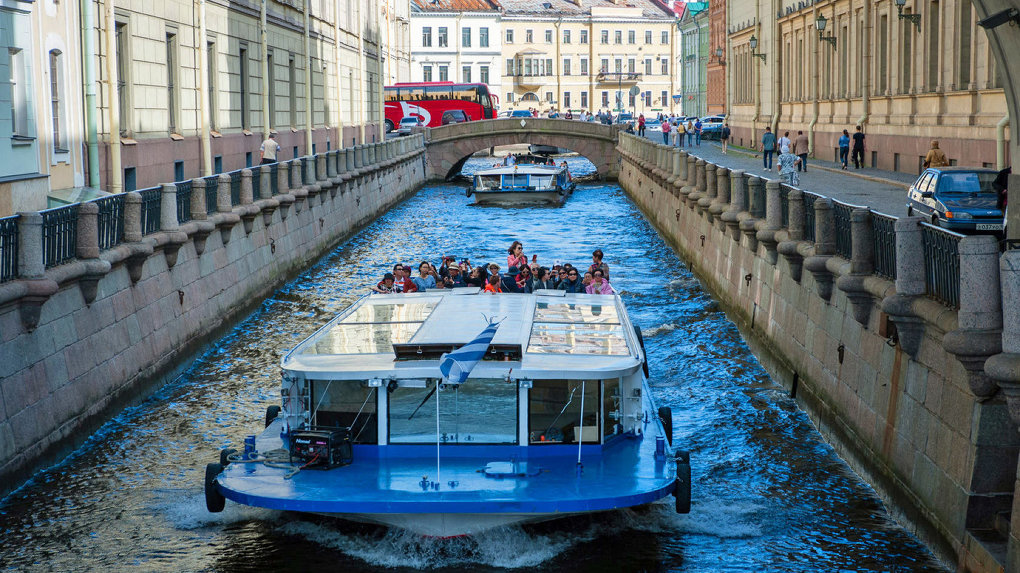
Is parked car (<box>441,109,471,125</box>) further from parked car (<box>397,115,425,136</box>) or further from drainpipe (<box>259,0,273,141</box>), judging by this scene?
drainpipe (<box>259,0,273,141</box>)

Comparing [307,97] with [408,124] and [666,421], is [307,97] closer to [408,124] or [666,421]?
[666,421]

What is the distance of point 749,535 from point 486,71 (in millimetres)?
118520

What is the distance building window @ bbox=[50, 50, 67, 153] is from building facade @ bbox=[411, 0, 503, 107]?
101 m

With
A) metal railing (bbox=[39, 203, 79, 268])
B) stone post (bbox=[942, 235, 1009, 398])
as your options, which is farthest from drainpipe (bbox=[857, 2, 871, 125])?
stone post (bbox=[942, 235, 1009, 398])

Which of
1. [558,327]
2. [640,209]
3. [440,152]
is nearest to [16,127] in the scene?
[558,327]

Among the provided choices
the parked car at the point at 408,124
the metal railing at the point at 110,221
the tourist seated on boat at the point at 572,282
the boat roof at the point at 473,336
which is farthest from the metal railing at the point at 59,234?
the parked car at the point at 408,124

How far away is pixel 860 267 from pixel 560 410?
4.51 metres

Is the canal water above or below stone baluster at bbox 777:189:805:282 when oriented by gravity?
below

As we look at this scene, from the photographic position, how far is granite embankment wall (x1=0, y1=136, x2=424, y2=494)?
14789 millimetres

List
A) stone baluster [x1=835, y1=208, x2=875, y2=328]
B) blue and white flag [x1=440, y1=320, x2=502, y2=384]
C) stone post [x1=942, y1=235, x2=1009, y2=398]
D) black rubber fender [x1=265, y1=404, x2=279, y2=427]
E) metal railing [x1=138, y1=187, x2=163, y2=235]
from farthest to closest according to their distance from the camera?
metal railing [x1=138, y1=187, x2=163, y2=235] < black rubber fender [x1=265, y1=404, x2=279, y2=427] < stone baluster [x1=835, y1=208, x2=875, y2=328] < blue and white flag [x1=440, y1=320, x2=502, y2=384] < stone post [x1=942, y1=235, x2=1009, y2=398]

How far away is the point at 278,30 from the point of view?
44719 mm

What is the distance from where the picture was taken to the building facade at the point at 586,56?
132 meters

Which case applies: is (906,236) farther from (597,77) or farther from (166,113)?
(597,77)

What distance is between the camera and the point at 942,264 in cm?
1241
